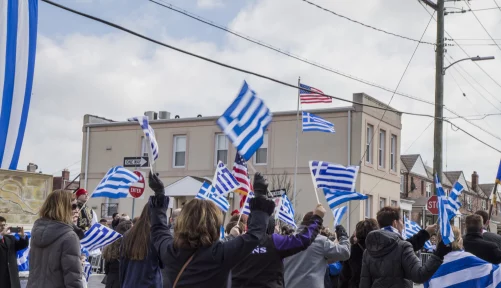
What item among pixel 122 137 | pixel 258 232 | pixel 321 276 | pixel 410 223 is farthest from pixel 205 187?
pixel 122 137

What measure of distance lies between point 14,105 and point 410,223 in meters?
9.49

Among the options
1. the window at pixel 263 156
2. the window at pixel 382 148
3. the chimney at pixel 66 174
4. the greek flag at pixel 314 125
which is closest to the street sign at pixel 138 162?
the greek flag at pixel 314 125

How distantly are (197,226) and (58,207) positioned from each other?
2371mm

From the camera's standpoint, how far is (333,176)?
37.1 ft

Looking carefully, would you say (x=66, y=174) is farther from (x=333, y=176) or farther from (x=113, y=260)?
(x=113, y=260)

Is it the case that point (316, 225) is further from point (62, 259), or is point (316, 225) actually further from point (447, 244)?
point (62, 259)

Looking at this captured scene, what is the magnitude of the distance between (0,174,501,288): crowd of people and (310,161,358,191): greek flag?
1176mm

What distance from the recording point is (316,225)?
590 cm

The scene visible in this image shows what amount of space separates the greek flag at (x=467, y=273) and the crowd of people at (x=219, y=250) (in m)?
0.05

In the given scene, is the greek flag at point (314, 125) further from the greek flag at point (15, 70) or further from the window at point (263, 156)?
the greek flag at point (15, 70)

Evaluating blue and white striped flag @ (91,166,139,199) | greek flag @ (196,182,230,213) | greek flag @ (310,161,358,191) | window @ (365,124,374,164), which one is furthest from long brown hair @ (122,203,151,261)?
window @ (365,124,374,164)

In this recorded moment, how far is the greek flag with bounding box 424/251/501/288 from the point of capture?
25.6ft

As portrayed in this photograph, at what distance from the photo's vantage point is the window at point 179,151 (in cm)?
3641

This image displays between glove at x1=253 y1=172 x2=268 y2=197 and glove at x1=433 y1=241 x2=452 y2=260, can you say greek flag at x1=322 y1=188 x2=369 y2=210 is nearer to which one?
glove at x1=433 y1=241 x2=452 y2=260
